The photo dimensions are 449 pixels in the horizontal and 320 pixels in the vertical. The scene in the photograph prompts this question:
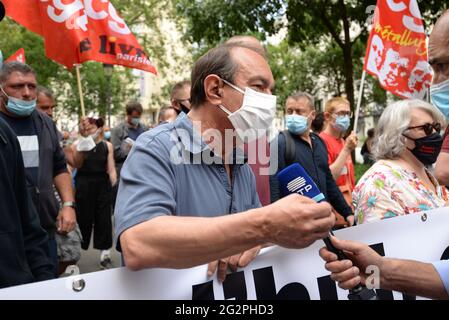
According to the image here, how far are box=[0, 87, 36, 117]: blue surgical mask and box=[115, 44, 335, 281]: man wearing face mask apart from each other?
2.15 meters

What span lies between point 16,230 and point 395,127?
228cm

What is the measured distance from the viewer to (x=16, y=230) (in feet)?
8.38

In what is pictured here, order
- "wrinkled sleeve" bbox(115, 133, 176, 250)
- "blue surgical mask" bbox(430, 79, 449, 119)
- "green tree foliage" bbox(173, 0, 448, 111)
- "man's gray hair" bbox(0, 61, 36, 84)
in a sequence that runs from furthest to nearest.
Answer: "green tree foliage" bbox(173, 0, 448, 111) < "man's gray hair" bbox(0, 61, 36, 84) < "blue surgical mask" bbox(430, 79, 449, 119) < "wrinkled sleeve" bbox(115, 133, 176, 250)

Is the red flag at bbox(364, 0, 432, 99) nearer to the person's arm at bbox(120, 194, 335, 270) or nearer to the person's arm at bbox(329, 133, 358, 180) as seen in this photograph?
the person's arm at bbox(329, 133, 358, 180)

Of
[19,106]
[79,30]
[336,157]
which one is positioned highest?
[79,30]

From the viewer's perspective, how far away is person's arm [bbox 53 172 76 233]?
14.4 feet

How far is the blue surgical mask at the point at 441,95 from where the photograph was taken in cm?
295

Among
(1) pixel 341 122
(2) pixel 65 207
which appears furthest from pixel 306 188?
(1) pixel 341 122

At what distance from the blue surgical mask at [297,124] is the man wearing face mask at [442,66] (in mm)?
2366

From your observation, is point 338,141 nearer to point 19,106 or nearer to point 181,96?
point 181,96

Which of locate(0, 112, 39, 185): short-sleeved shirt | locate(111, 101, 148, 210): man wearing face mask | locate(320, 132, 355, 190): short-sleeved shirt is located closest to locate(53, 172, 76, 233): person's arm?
locate(0, 112, 39, 185): short-sleeved shirt

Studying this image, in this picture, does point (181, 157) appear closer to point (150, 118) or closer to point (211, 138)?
point (211, 138)

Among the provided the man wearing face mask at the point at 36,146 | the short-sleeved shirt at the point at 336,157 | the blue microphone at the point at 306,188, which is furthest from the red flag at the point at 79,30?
the blue microphone at the point at 306,188

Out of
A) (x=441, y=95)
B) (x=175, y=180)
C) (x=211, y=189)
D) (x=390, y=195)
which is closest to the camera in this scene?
(x=175, y=180)
